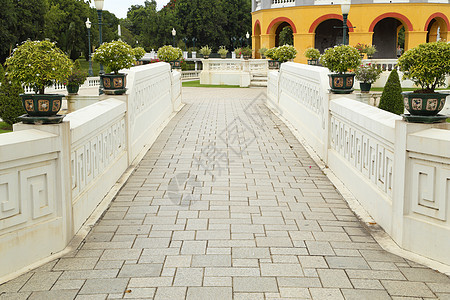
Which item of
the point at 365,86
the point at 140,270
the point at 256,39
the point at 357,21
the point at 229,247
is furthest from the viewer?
the point at 256,39

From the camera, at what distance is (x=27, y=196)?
475 centimetres

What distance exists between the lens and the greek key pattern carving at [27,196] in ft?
14.8

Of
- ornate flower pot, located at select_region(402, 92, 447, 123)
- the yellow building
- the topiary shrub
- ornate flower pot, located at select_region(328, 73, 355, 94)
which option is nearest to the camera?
ornate flower pot, located at select_region(402, 92, 447, 123)

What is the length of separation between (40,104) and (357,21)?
33.4 metres

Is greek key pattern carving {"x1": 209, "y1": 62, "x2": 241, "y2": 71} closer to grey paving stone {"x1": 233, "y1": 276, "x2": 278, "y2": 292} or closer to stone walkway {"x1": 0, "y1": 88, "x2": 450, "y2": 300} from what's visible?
stone walkway {"x1": 0, "y1": 88, "x2": 450, "y2": 300}

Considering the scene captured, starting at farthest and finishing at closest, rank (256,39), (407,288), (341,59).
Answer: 1. (256,39)
2. (341,59)
3. (407,288)

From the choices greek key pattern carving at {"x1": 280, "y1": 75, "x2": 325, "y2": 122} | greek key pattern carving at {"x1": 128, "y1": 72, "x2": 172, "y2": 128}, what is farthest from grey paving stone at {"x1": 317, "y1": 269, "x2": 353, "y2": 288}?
greek key pattern carving at {"x1": 128, "y1": 72, "x2": 172, "y2": 128}

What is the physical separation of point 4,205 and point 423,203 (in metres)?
3.88

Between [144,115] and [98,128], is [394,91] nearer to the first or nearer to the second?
[144,115]

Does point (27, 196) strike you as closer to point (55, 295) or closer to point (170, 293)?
point (55, 295)

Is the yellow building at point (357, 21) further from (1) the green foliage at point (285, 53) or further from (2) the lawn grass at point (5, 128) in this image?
(2) the lawn grass at point (5, 128)

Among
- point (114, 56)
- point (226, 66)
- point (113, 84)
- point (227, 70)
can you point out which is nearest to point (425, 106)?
point (113, 84)

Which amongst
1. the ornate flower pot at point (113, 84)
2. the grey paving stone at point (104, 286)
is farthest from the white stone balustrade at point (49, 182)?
the ornate flower pot at point (113, 84)

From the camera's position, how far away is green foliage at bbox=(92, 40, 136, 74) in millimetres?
9053
